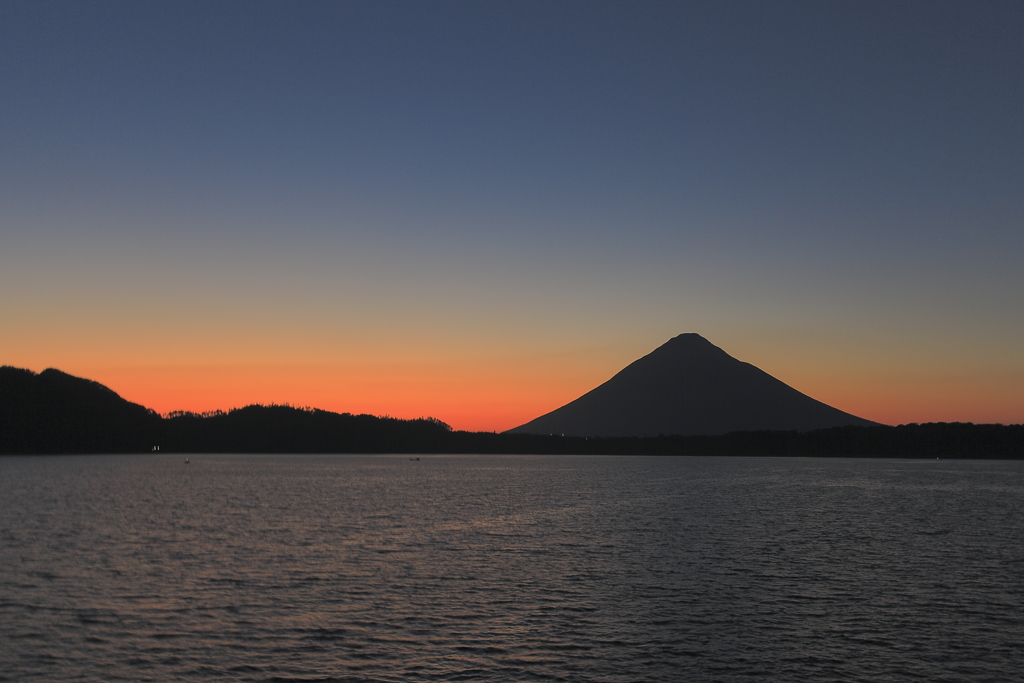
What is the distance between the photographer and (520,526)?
69312 millimetres

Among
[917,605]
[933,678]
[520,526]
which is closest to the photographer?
[933,678]

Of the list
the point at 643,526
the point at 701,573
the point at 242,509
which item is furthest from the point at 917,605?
the point at 242,509

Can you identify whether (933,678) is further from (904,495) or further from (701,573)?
(904,495)

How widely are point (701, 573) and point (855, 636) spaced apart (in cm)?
1443

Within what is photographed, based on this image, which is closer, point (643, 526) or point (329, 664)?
point (329, 664)

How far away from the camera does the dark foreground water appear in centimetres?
2608

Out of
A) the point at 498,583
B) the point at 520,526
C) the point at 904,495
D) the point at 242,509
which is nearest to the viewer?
the point at 498,583

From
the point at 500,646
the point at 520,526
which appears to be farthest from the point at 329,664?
the point at 520,526

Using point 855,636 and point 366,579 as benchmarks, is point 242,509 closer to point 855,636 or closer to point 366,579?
point 366,579

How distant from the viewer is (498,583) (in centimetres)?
4031

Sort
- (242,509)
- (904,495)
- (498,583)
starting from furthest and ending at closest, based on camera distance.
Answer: (904,495)
(242,509)
(498,583)

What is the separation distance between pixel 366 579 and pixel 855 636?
79.4 ft

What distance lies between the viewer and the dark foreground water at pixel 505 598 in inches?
1027

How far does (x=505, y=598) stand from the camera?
36.5 metres
